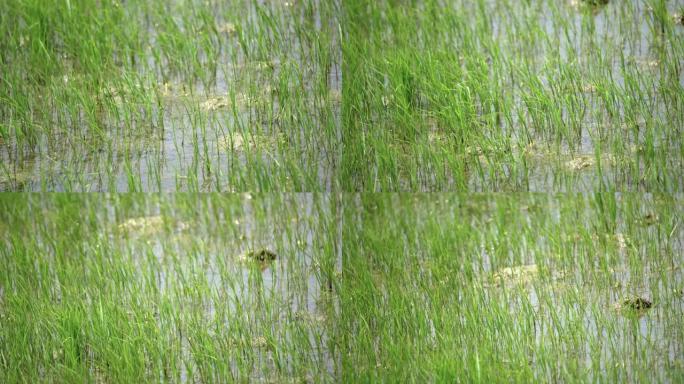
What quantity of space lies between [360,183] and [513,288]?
61 cm

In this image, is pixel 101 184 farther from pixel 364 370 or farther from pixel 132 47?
pixel 364 370

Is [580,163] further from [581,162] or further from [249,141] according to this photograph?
[249,141]

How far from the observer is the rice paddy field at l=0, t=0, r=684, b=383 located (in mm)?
2982

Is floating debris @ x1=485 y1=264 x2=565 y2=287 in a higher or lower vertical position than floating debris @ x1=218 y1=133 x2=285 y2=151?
lower

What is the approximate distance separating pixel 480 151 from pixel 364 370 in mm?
798

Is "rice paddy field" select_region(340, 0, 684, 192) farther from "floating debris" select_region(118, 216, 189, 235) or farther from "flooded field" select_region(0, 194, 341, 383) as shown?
"floating debris" select_region(118, 216, 189, 235)

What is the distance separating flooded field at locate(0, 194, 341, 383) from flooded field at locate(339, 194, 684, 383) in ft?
0.46

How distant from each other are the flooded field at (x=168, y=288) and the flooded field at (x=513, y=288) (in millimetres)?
141

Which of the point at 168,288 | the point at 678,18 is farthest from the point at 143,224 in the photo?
the point at 678,18

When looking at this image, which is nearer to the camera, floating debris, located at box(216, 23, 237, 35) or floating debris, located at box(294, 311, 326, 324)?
floating debris, located at box(294, 311, 326, 324)

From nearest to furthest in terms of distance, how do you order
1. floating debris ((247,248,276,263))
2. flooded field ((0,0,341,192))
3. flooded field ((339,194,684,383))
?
flooded field ((339,194,684,383)) → flooded field ((0,0,341,192)) → floating debris ((247,248,276,263))

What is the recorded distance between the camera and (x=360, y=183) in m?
3.03

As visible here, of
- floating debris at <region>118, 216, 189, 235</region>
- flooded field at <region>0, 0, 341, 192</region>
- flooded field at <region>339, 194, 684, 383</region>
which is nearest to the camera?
flooded field at <region>339, 194, 684, 383</region>

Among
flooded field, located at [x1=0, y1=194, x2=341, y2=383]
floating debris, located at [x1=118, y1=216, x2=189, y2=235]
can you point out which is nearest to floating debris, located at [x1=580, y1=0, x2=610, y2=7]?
flooded field, located at [x1=0, y1=194, x2=341, y2=383]
